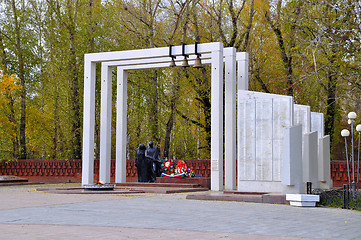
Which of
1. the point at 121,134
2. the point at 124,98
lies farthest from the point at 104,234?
the point at 124,98

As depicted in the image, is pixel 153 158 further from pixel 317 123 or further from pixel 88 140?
pixel 317 123

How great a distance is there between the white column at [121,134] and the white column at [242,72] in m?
6.15

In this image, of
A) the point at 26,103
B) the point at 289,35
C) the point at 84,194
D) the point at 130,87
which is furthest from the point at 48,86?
the point at 84,194

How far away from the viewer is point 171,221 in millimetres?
A: 10477

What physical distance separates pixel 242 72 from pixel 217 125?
2.91 meters

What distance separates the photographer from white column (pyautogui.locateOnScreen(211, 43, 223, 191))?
21797 millimetres

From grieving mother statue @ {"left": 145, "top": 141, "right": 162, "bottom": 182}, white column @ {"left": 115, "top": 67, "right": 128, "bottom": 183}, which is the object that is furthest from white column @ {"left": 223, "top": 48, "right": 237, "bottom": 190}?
white column @ {"left": 115, "top": 67, "right": 128, "bottom": 183}

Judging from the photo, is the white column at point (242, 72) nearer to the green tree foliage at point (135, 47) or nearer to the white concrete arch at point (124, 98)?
the white concrete arch at point (124, 98)

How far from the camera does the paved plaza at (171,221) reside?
28.6 feet

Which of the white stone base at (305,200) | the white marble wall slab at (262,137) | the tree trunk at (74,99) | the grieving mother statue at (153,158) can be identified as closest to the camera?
the white stone base at (305,200)

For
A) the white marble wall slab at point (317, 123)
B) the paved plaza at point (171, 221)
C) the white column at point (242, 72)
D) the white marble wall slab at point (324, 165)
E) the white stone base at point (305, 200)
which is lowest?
the paved plaza at point (171, 221)

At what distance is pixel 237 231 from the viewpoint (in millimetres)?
9172

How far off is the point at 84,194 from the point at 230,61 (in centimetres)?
852

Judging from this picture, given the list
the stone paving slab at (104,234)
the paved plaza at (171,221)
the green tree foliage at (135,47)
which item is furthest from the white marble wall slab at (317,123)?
the stone paving slab at (104,234)
